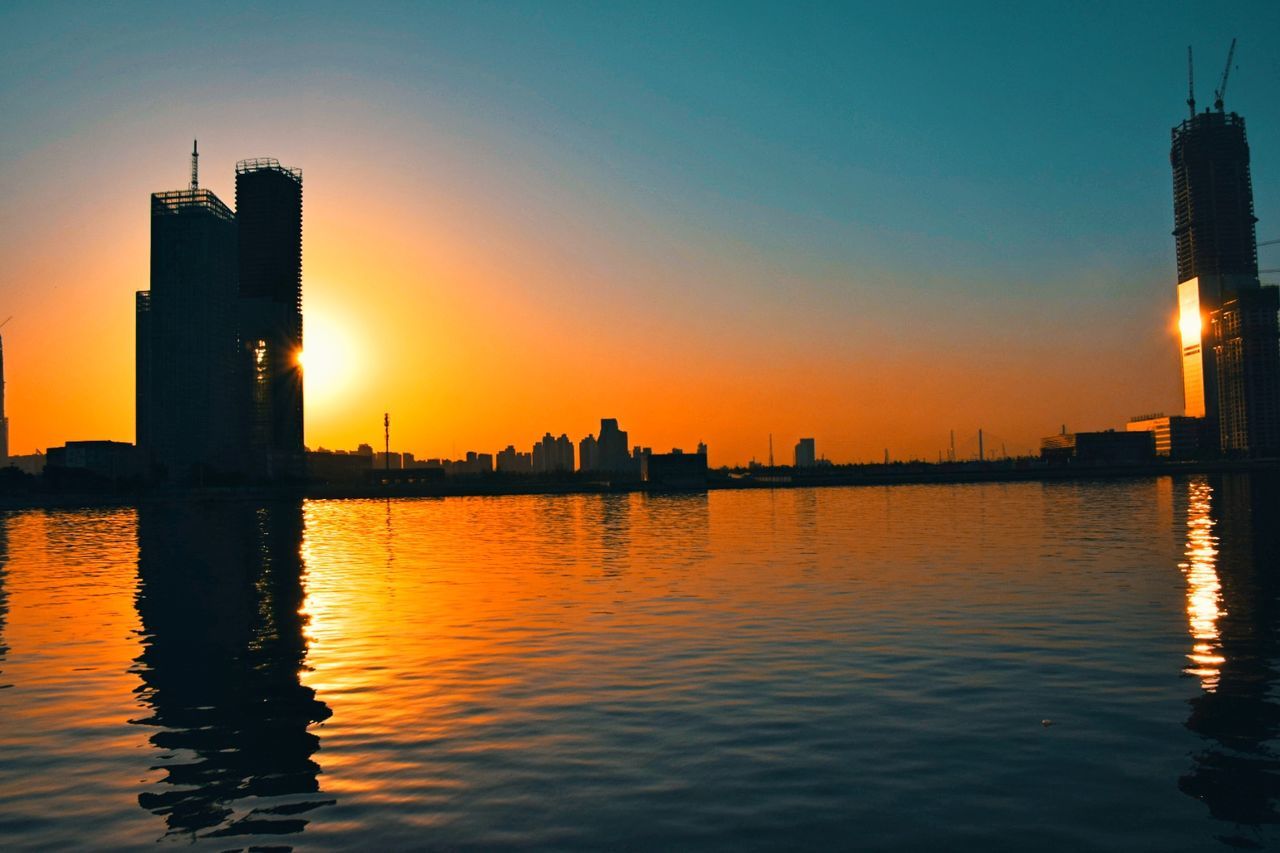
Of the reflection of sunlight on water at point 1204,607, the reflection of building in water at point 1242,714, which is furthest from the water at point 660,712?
the reflection of sunlight on water at point 1204,607

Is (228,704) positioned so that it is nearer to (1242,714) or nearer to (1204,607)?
(1242,714)

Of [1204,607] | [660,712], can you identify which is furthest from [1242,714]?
[1204,607]

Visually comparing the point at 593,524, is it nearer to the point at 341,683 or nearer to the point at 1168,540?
the point at 1168,540

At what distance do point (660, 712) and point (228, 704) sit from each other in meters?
11.6

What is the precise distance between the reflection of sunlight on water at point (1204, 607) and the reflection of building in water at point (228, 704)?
2197 centimetres

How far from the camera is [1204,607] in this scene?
39656 millimetres

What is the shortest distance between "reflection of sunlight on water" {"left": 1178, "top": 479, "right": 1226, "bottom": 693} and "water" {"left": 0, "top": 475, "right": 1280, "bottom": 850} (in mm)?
258

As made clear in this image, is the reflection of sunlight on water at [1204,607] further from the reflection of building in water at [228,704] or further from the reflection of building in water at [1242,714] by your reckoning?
the reflection of building in water at [228,704]

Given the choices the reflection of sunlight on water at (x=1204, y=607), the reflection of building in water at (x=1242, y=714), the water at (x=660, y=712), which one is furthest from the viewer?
the reflection of sunlight on water at (x=1204, y=607)

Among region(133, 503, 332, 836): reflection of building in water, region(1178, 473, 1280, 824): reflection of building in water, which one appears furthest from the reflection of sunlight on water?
region(133, 503, 332, 836): reflection of building in water

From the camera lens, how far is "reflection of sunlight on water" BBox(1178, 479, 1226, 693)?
92.6 feet

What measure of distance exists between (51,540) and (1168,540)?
358ft

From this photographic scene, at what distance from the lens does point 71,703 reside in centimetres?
2692

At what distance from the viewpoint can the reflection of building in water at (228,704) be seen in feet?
58.2
